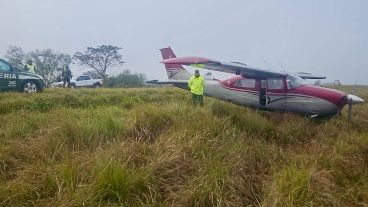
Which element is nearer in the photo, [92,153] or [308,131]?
[92,153]

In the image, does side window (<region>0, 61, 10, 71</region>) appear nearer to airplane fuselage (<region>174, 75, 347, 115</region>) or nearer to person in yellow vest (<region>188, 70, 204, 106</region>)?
person in yellow vest (<region>188, 70, 204, 106</region>)

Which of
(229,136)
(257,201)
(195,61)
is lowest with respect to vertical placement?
(257,201)

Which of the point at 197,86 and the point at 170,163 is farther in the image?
the point at 197,86

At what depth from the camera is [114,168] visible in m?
4.85

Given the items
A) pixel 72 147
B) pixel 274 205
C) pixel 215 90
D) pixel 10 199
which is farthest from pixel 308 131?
pixel 10 199

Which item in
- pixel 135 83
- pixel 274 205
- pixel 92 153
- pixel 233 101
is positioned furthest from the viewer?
pixel 135 83

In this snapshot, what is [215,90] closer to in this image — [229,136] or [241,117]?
[241,117]

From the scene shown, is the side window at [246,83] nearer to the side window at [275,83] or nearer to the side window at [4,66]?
the side window at [275,83]

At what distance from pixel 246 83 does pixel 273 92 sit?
41.3 inches

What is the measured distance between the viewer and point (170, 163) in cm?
542

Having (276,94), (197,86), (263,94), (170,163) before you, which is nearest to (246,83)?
(263,94)

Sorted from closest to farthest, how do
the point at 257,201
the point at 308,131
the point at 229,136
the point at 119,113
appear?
the point at 257,201 → the point at 229,136 → the point at 119,113 → the point at 308,131

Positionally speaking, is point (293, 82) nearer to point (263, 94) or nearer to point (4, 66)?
point (263, 94)

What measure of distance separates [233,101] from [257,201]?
7866mm
